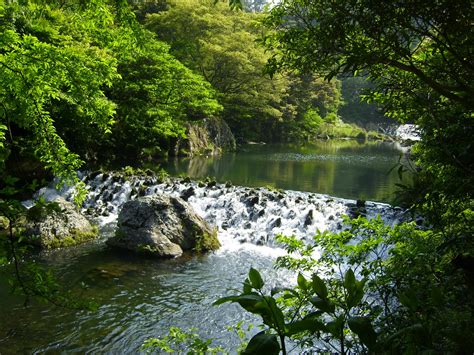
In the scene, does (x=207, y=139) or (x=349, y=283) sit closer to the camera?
(x=349, y=283)

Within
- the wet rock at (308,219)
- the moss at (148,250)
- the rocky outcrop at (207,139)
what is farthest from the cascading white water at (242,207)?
the rocky outcrop at (207,139)

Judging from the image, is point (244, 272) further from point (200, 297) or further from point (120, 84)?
point (120, 84)

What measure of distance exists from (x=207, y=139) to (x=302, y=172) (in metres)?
10.6

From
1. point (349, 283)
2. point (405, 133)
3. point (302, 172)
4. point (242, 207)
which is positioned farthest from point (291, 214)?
point (349, 283)

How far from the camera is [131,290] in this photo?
779 centimetres

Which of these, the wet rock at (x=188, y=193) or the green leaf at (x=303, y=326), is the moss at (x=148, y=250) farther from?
the green leaf at (x=303, y=326)

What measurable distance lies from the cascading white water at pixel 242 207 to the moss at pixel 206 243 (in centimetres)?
40

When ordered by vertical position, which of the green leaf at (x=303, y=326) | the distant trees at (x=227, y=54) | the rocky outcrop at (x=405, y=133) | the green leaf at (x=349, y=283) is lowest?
the green leaf at (x=303, y=326)

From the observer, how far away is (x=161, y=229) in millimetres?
10117

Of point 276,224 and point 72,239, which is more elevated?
point 276,224

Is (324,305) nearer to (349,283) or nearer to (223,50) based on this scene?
(349,283)

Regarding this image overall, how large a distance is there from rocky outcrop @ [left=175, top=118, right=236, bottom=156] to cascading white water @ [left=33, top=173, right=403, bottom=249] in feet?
37.6

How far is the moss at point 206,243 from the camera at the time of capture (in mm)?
10180

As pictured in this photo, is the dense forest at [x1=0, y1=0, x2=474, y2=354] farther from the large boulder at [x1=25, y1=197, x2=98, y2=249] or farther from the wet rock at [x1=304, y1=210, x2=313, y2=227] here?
the wet rock at [x1=304, y1=210, x2=313, y2=227]
